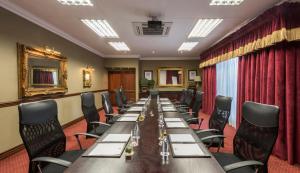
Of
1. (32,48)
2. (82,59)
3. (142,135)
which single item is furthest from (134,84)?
(142,135)

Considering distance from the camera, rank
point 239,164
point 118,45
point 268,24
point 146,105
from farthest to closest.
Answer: point 118,45
point 146,105
point 268,24
point 239,164

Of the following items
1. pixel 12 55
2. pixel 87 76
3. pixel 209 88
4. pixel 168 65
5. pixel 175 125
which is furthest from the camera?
pixel 168 65

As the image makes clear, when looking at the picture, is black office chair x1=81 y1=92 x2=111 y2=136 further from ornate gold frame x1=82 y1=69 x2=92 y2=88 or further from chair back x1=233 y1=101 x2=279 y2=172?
ornate gold frame x1=82 y1=69 x2=92 y2=88

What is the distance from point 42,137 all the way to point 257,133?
1.93 m

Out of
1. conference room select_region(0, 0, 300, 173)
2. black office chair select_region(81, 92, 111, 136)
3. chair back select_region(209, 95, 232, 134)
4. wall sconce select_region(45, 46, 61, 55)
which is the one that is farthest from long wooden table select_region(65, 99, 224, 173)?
wall sconce select_region(45, 46, 61, 55)

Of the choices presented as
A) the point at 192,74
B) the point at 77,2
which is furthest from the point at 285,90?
the point at 192,74

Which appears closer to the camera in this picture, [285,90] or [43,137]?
[43,137]

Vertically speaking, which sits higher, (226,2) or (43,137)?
(226,2)

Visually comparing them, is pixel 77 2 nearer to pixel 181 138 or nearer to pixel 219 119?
pixel 181 138

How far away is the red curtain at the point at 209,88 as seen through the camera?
7254 millimetres

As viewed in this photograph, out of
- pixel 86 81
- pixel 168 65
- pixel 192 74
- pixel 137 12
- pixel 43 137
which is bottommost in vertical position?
pixel 43 137

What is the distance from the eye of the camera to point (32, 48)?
13.2 ft

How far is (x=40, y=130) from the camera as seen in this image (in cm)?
194

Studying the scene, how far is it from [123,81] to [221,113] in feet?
24.9
